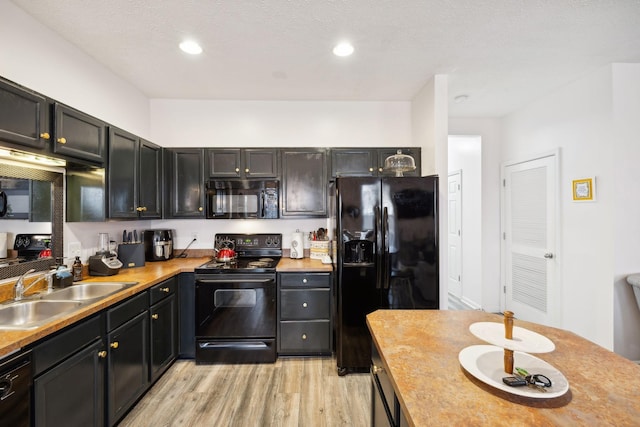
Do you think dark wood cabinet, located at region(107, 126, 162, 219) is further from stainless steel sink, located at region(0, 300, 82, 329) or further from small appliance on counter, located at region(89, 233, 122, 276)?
stainless steel sink, located at region(0, 300, 82, 329)

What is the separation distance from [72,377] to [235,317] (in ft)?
4.08

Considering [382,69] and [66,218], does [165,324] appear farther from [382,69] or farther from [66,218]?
[382,69]

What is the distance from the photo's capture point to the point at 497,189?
3.82 m

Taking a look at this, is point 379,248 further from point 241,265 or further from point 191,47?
point 191,47

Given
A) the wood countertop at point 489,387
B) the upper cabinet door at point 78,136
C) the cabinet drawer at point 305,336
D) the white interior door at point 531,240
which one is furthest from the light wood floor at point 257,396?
the white interior door at point 531,240

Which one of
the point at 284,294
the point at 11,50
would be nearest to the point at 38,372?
the point at 284,294

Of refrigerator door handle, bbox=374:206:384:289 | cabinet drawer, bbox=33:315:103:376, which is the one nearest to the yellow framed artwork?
refrigerator door handle, bbox=374:206:384:289

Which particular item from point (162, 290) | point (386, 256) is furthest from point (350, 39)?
point (162, 290)

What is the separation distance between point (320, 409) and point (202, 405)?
2.95ft

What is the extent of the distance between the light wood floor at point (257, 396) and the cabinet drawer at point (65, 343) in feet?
2.66

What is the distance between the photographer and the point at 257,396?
2176 mm

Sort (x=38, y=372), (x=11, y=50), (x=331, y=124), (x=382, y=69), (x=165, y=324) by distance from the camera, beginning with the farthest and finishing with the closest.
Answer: (x=331, y=124) → (x=382, y=69) → (x=165, y=324) → (x=11, y=50) → (x=38, y=372)

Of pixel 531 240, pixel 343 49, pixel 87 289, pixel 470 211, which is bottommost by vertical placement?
pixel 87 289

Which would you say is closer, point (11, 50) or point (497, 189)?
point (11, 50)
